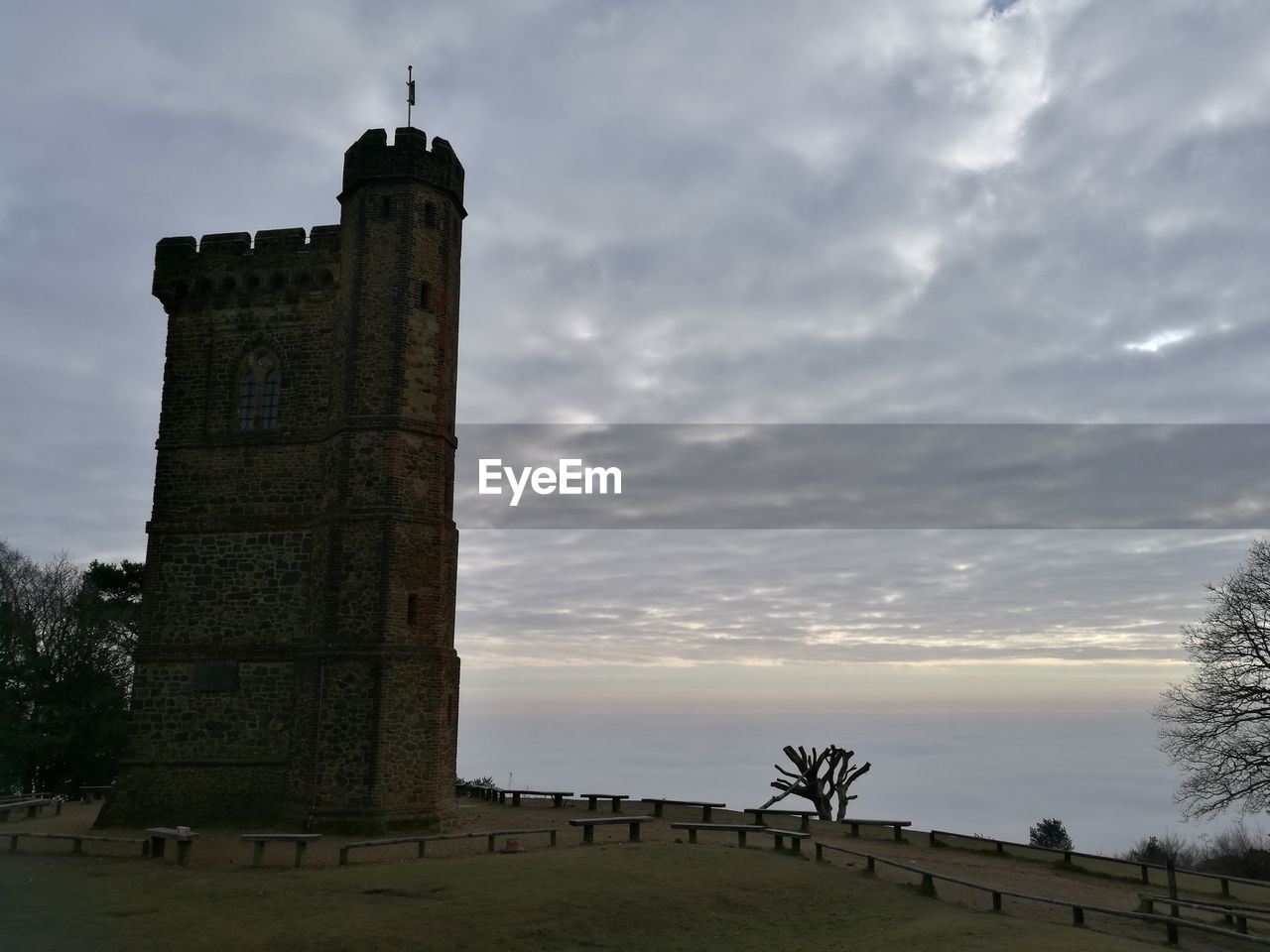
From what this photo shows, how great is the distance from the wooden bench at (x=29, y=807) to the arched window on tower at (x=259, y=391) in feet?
32.9

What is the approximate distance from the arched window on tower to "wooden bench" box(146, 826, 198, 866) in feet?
32.2

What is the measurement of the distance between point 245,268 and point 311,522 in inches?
273

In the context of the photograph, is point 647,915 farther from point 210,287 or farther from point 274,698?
point 210,287

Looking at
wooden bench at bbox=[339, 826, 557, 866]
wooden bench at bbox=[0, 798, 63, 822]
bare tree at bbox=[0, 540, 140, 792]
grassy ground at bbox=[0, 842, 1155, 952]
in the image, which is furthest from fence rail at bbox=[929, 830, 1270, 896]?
bare tree at bbox=[0, 540, 140, 792]

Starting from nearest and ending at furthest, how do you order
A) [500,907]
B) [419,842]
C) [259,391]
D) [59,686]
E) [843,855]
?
[500,907] < [419,842] < [843,855] < [259,391] < [59,686]

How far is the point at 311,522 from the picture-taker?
73.5 ft

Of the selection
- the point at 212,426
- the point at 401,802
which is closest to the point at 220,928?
the point at 401,802

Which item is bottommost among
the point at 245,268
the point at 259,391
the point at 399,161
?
the point at 259,391

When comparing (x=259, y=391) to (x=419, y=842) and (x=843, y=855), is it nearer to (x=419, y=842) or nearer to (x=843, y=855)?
(x=419, y=842)

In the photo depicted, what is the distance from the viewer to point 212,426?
2355 centimetres

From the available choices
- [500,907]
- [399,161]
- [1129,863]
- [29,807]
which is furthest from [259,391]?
[1129,863]

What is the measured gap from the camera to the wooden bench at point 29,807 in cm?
2195

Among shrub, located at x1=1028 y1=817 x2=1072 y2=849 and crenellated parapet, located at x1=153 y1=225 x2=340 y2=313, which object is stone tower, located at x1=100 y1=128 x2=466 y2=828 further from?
shrub, located at x1=1028 y1=817 x2=1072 y2=849

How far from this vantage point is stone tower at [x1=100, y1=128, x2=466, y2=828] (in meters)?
20.4
